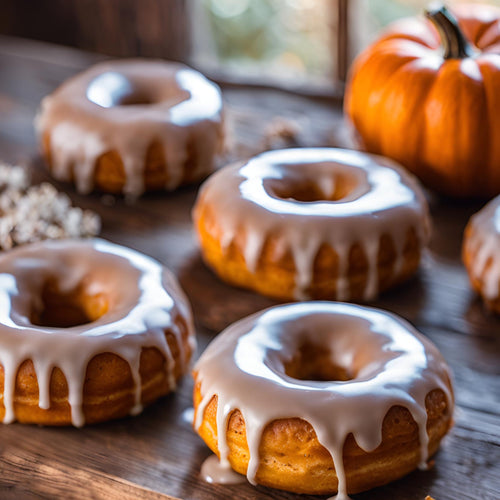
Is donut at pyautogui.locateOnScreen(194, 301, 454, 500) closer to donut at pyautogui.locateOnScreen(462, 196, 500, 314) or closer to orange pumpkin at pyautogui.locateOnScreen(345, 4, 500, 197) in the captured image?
donut at pyautogui.locateOnScreen(462, 196, 500, 314)

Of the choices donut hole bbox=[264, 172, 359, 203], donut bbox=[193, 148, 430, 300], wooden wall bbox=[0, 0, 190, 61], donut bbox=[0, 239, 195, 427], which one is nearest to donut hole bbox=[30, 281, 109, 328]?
donut bbox=[0, 239, 195, 427]

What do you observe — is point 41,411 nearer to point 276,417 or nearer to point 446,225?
point 276,417

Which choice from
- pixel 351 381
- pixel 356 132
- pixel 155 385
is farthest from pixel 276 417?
pixel 356 132

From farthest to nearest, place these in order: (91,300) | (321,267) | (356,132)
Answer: (356,132), (321,267), (91,300)

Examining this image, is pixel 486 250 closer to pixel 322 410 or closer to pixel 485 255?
pixel 485 255

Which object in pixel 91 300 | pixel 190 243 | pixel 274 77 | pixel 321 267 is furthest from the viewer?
pixel 274 77

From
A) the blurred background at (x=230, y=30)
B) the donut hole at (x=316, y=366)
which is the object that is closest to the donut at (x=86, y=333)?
the donut hole at (x=316, y=366)

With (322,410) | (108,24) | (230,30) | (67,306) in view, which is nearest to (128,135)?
(67,306)
